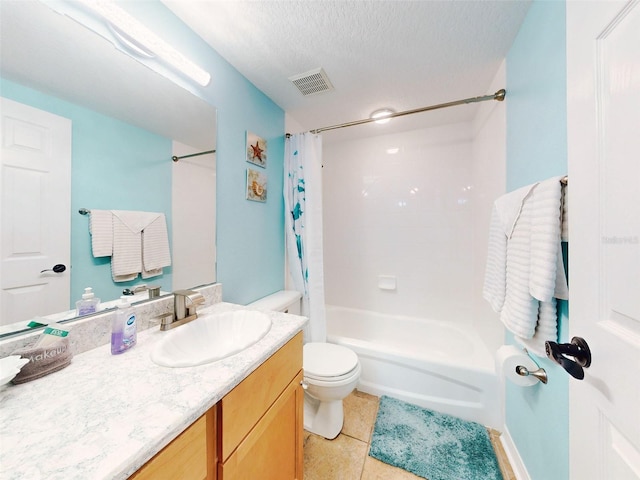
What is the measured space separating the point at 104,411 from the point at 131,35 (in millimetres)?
1247

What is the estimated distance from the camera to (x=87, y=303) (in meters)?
0.77

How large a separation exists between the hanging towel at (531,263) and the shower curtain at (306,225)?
112cm

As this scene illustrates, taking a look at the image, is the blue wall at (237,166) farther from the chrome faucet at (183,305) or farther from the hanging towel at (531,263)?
the hanging towel at (531,263)

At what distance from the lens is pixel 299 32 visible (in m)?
1.13

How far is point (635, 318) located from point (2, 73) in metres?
1.56

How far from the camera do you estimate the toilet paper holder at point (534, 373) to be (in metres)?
0.90

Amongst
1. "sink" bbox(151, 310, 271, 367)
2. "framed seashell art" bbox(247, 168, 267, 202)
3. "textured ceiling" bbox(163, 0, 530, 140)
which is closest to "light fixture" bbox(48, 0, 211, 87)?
"textured ceiling" bbox(163, 0, 530, 140)

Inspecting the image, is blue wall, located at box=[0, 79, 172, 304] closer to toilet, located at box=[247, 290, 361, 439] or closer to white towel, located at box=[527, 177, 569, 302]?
toilet, located at box=[247, 290, 361, 439]

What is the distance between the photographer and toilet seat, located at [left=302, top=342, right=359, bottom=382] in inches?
48.8

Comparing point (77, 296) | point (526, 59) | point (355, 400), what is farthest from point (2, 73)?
point (355, 400)

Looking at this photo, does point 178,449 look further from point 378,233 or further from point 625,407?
point 378,233

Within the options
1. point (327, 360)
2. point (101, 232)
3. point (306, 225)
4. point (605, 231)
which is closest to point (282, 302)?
point (327, 360)

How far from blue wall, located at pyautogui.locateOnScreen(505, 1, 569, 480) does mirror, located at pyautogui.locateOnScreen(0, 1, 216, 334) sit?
60.7 inches

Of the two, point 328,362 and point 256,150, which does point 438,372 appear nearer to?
point 328,362
